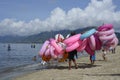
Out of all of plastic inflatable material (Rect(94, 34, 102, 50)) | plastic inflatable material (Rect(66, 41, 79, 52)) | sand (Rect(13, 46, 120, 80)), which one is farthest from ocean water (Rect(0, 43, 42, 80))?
plastic inflatable material (Rect(94, 34, 102, 50))

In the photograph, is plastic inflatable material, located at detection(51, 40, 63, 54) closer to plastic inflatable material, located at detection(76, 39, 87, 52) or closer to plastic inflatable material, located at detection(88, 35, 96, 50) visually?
plastic inflatable material, located at detection(76, 39, 87, 52)

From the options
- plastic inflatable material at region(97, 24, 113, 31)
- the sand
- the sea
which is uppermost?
plastic inflatable material at region(97, 24, 113, 31)

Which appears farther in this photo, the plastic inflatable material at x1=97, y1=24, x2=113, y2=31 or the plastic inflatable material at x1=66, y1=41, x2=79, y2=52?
the plastic inflatable material at x1=97, y1=24, x2=113, y2=31

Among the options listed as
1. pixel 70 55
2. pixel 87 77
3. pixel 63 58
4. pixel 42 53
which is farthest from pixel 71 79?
pixel 42 53

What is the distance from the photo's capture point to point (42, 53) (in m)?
22.0

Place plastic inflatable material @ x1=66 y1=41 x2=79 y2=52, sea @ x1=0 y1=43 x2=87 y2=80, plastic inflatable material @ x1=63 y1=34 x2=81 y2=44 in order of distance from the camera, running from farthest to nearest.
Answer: sea @ x1=0 y1=43 x2=87 y2=80, plastic inflatable material @ x1=63 y1=34 x2=81 y2=44, plastic inflatable material @ x1=66 y1=41 x2=79 y2=52

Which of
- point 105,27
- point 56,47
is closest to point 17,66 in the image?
point 56,47

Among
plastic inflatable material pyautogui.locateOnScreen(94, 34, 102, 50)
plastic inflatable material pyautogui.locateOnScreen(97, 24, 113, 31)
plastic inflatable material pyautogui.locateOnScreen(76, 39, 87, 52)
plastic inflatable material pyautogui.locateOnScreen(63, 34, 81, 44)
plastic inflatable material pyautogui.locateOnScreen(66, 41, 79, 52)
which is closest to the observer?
plastic inflatable material pyautogui.locateOnScreen(66, 41, 79, 52)

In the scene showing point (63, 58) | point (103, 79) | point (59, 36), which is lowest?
point (103, 79)

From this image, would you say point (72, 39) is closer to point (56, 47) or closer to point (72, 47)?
point (72, 47)

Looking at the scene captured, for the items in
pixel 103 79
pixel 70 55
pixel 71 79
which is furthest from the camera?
pixel 70 55

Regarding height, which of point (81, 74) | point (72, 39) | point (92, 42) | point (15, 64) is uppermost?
point (72, 39)

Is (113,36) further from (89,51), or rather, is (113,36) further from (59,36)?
(59,36)

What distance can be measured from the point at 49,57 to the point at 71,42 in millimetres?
2971
